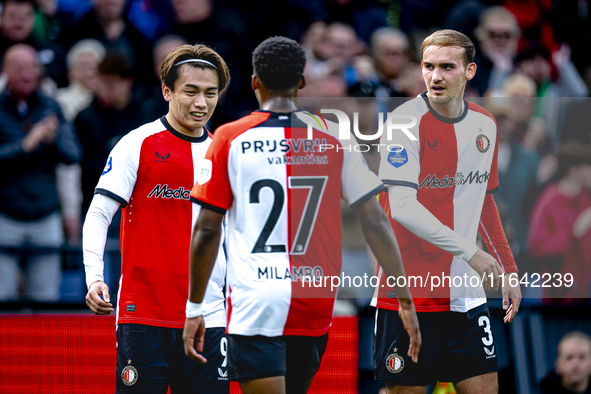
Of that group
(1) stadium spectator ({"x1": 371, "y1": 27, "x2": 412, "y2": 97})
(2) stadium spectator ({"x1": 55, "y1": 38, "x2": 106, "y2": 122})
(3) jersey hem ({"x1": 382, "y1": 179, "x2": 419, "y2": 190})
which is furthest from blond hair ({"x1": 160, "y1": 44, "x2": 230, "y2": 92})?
(1) stadium spectator ({"x1": 371, "y1": 27, "x2": 412, "y2": 97})

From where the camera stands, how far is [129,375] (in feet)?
16.0

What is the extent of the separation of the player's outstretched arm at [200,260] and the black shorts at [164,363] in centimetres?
50

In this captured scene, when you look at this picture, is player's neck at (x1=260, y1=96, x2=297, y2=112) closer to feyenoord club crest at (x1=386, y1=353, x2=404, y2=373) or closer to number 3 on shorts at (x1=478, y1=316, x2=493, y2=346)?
feyenoord club crest at (x1=386, y1=353, x2=404, y2=373)

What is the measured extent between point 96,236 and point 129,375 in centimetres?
97

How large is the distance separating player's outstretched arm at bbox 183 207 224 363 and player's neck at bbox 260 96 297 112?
728 mm

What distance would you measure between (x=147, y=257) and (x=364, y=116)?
195cm

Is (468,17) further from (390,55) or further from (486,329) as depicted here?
(486,329)

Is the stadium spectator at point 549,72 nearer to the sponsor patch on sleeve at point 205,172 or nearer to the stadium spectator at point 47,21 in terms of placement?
the sponsor patch on sleeve at point 205,172

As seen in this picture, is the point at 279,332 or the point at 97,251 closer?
the point at 279,332

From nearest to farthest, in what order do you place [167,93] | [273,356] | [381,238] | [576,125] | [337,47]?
1. [273,356]
2. [381,238]
3. [167,93]
4. [576,125]
5. [337,47]

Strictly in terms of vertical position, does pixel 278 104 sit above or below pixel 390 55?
below

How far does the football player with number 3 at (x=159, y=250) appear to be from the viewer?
16.1 ft

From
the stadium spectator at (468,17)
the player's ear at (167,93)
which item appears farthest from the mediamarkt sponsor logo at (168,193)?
the stadium spectator at (468,17)

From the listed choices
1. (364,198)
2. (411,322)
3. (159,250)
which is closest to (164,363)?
(159,250)
